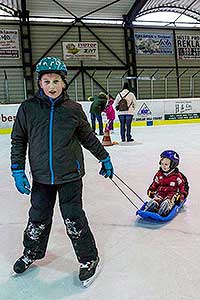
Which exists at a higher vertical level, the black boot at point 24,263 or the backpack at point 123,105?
the backpack at point 123,105

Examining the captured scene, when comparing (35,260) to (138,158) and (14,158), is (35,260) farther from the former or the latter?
(138,158)

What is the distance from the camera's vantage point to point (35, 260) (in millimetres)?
1908

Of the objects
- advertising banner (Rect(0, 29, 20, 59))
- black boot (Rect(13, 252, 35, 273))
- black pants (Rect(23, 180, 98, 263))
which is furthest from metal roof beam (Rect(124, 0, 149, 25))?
black boot (Rect(13, 252, 35, 273))

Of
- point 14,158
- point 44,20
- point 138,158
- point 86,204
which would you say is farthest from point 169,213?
point 44,20

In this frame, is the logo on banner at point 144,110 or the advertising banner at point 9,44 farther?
the advertising banner at point 9,44

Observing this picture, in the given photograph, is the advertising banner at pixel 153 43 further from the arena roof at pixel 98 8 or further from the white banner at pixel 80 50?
the white banner at pixel 80 50

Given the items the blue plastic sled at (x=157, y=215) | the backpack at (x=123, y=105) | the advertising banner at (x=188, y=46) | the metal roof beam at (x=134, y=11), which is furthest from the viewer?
the advertising banner at (x=188, y=46)

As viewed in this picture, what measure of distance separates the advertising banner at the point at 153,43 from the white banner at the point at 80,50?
7.51ft

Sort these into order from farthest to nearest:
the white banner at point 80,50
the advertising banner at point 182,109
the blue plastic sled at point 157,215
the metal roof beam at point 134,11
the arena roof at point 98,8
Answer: the white banner at point 80,50 → the metal roof beam at point 134,11 → the arena roof at point 98,8 → the advertising banner at point 182,109 → the blue plastic sled at point 157,215

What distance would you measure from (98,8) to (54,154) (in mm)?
15343

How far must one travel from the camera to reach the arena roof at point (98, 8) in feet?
48.4

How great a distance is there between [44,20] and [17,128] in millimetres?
15473

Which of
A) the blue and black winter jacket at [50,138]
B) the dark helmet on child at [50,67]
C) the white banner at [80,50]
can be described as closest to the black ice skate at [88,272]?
the blue and black winter jacket at [50,138]

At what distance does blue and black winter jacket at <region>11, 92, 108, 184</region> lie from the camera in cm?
166
